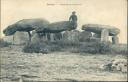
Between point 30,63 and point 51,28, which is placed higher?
point 51,28

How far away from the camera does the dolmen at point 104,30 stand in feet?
24.7

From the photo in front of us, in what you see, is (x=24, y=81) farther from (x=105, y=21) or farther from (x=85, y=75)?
(x=105, y=21)

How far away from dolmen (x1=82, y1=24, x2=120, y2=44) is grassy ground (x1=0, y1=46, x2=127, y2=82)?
0.29 m

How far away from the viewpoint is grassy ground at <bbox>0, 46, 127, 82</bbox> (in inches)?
286

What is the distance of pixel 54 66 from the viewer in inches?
292

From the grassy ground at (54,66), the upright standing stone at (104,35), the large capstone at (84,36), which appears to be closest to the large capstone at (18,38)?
the grassy ground at (54,66)

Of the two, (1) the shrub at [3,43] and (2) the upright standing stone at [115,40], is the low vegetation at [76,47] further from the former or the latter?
(1) the shrub at [3,43]

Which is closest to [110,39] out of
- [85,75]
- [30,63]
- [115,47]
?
[115,47]

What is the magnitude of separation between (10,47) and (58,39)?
0.80m

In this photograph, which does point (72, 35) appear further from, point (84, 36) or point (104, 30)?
point (104, 30)

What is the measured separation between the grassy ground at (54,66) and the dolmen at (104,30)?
0.96ft

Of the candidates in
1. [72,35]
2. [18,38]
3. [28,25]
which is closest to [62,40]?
[72,35]

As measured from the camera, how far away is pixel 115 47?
754 centimetres

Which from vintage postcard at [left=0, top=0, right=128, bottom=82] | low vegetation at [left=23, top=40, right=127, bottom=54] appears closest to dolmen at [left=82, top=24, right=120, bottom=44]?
vintage postcard at [left=0, top=0, right=128, bottom=82]
